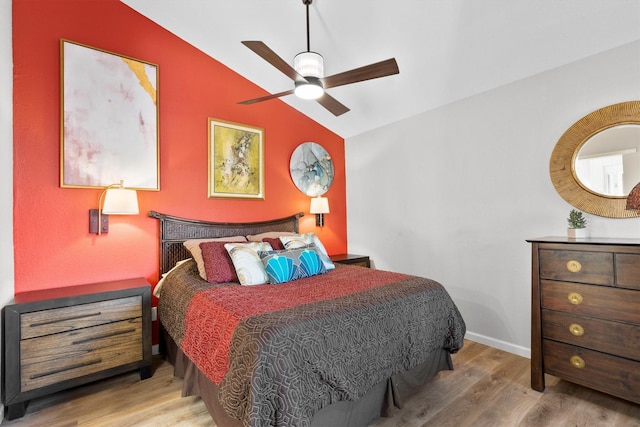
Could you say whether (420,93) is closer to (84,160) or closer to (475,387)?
(475,387)

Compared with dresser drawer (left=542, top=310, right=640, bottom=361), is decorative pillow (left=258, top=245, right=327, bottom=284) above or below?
above

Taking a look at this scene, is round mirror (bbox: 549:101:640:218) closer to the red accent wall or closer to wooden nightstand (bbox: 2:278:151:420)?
the red accent wall

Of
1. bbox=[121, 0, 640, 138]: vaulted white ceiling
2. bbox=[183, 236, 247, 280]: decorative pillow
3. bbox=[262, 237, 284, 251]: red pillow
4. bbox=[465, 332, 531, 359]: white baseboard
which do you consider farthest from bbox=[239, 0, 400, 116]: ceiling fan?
bbox=[465, 332, 531, 359]: white baseboard

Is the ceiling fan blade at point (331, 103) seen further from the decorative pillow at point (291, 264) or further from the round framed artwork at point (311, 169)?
the round framed artwork at point (311, 169)

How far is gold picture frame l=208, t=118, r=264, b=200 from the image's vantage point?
3232mm

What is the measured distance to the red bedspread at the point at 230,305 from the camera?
1568mm

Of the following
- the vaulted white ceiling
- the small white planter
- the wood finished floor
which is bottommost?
the wood finished floor

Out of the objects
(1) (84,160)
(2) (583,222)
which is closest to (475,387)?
(2) (583,222)

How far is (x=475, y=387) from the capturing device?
2182 millimetres

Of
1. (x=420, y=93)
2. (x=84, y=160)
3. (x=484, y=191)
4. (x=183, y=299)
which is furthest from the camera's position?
(x=420, y=93)

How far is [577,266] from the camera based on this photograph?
198cm

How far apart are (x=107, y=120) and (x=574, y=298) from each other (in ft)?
12.9

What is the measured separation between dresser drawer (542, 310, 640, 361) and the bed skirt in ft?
2.48

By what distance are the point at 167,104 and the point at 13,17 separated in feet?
3.77
